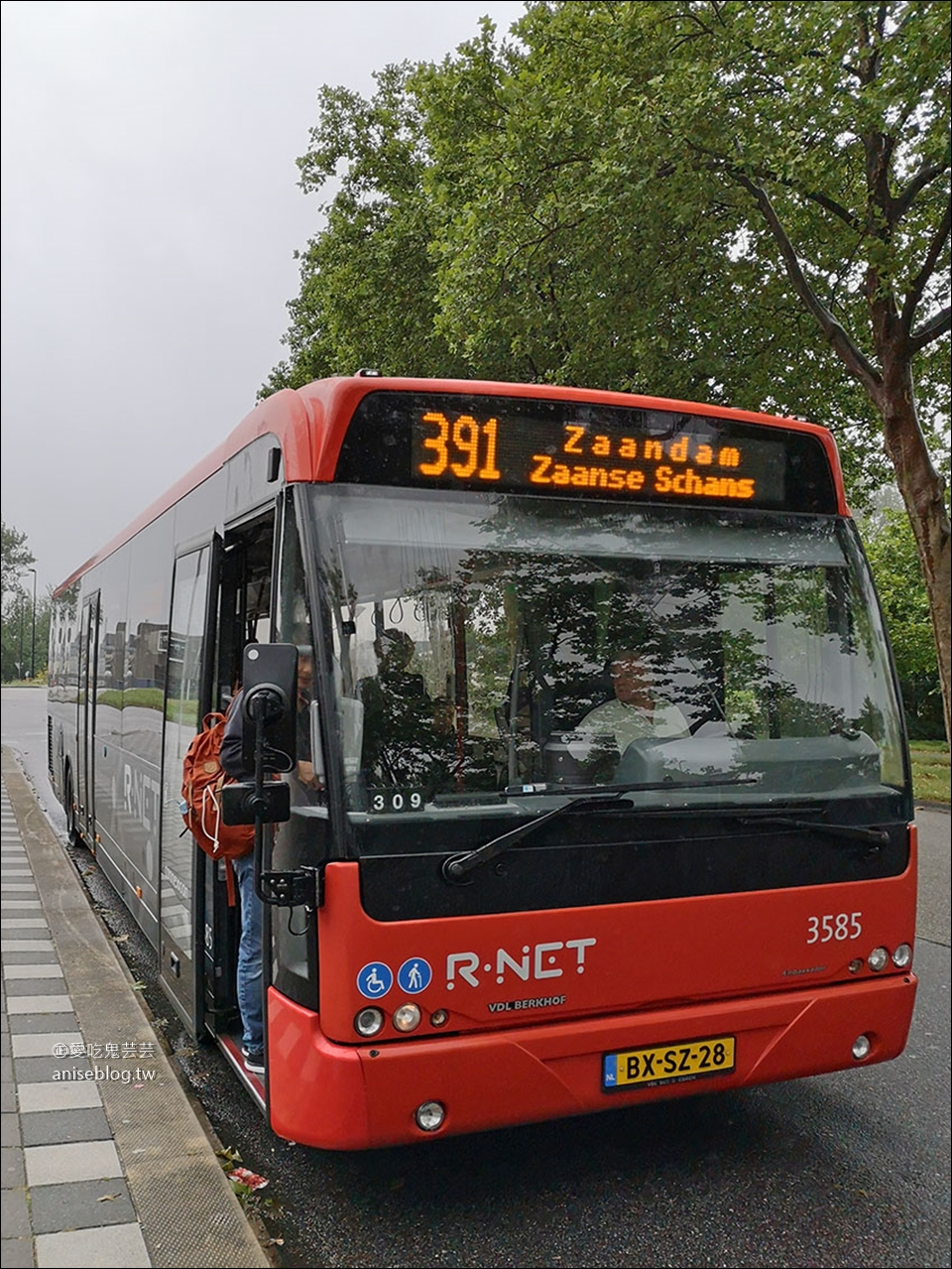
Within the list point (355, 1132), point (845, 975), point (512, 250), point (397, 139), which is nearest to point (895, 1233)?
point (845, 975)

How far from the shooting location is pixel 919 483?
467 inches

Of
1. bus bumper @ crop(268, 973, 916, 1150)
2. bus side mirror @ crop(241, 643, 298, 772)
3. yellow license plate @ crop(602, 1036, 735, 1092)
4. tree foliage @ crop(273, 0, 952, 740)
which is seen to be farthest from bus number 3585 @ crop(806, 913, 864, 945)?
tree foliage @ crop(273, 0, 952, 740)

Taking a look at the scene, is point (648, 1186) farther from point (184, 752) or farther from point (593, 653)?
point (184, 752)

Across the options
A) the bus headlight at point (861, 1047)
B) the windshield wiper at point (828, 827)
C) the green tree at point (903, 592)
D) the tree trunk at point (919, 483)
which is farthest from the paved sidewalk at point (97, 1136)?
the green tree at point (903, 592)

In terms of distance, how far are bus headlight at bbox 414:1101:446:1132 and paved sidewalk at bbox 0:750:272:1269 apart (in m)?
0.60

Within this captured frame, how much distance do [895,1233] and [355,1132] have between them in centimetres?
189

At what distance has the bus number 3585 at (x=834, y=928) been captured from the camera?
4.26 metres

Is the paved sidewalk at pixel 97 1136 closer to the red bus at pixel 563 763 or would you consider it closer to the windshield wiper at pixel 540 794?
the red bus at pixel 563 763

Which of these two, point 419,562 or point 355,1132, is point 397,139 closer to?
point 419,562

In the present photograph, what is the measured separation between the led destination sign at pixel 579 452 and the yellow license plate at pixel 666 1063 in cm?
200

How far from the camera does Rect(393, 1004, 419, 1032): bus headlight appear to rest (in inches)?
143

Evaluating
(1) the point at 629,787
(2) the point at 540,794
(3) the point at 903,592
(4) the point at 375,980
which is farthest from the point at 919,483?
(3) the point at 903,592

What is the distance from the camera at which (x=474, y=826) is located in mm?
3730

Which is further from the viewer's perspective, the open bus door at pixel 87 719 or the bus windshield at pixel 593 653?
the open bus door at pixel 87 719
